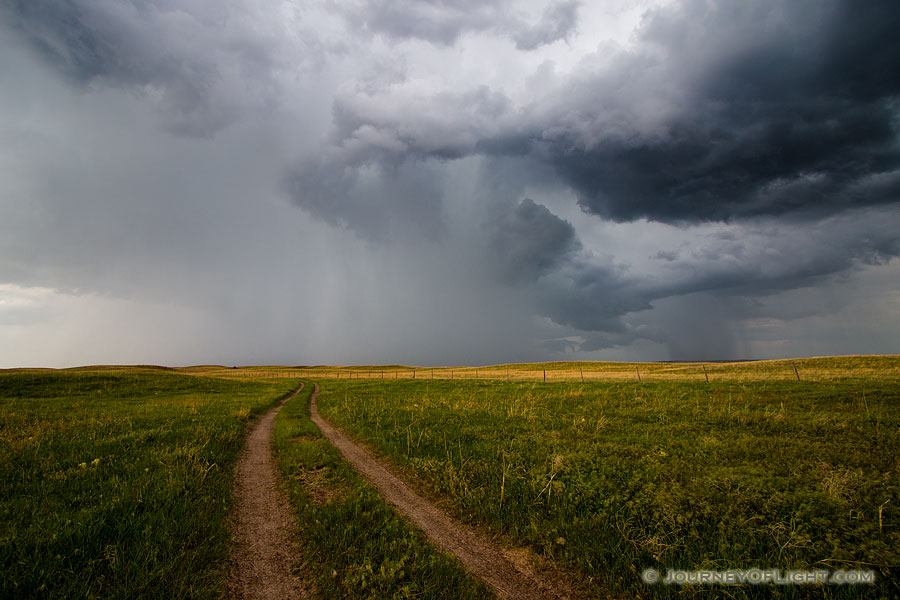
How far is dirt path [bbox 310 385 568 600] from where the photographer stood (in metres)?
5.70

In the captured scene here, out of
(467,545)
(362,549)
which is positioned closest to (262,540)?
(362,549)

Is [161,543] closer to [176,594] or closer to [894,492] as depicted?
[176,594]

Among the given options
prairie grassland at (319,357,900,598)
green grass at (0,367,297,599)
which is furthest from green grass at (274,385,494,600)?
prairie grassland at (319,357,900,598)

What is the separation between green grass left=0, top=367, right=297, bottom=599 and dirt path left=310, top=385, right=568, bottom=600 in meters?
3.74

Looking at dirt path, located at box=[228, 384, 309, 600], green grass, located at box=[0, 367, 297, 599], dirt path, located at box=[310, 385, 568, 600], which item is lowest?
dirt path, located at box=[310, 385, 568, 600]

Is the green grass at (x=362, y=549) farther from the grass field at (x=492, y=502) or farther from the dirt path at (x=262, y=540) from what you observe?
the dirt path at (x=262, y=540)

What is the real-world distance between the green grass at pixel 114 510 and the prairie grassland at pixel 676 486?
17.1 ft

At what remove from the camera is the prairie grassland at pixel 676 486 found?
6.00 m

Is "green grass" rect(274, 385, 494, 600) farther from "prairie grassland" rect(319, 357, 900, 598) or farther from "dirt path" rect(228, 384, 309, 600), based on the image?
"prairie grassland" rect(319, 357, 900, 598)

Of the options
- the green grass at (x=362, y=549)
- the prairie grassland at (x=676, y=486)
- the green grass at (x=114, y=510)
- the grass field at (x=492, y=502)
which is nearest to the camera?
the green grass at (x=114, y=510)

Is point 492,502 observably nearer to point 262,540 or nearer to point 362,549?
point 362,549

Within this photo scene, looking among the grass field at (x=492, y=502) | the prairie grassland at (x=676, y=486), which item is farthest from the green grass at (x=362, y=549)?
the prairie grassland at (x=676, y=486)

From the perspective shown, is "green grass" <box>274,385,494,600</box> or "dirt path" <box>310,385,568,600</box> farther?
"dirt path" <box>310,385,568,600</box>

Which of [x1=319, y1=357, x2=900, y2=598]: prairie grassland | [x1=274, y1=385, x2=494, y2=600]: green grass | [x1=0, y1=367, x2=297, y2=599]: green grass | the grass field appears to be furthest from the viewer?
[x1=319, y1=357, x2=900, y2=598]: prairie grassland
